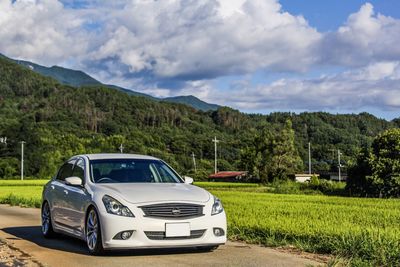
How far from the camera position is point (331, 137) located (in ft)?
458

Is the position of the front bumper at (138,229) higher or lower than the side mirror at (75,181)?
lower

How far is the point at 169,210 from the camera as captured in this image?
8.76 meters

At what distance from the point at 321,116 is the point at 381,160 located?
105343 mm

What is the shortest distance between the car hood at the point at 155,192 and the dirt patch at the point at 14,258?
1.52m

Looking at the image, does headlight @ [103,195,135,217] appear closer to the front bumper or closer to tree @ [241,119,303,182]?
the front bumper

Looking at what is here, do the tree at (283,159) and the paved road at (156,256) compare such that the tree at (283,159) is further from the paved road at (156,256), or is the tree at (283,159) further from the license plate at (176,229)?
the license plate at (176,229)

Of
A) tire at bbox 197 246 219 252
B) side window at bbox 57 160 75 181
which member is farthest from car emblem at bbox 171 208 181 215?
side window at bbox 57 160 75 181

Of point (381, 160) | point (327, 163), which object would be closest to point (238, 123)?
point (327, 163)

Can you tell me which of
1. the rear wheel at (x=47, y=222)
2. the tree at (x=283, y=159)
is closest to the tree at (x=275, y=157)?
the tree at (x=283, y=159)

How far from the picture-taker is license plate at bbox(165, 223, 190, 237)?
342 inches

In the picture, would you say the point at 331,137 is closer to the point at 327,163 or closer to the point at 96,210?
the point at 327,163

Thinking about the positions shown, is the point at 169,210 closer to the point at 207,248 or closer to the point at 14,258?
the point at 207,248

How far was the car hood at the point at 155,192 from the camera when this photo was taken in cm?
882

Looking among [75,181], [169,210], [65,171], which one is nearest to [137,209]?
[169,210]
